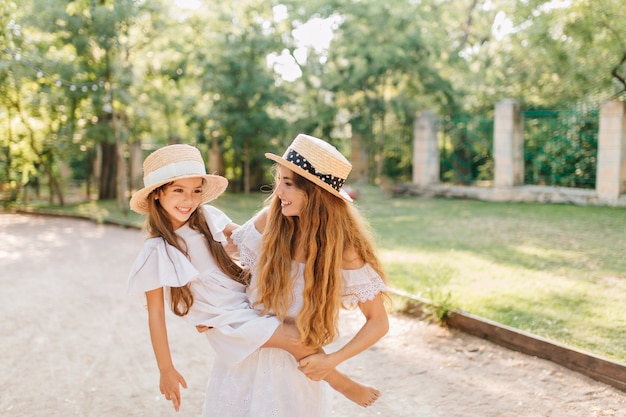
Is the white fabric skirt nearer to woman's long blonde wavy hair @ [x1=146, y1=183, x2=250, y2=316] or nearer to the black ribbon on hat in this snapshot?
woman's long blonde wavy hair @ [x1=146, y1=183, x2=250, y2=316]

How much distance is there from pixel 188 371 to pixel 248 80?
13658mm

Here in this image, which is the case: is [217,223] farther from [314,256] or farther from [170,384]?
[170,384]

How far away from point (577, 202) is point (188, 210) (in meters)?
11.7

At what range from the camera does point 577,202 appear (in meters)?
12.8

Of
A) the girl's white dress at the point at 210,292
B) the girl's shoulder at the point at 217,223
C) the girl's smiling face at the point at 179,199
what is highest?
the girl's smiling face at the point at 179,199

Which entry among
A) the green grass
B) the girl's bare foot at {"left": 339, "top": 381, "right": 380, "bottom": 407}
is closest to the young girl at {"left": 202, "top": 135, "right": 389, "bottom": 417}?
the girl's bare foot at {"left": 339, "top": 381, "right": 380, "bottom": 407}

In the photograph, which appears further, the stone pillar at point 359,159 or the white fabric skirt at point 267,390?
the stone pillar at point 359,159

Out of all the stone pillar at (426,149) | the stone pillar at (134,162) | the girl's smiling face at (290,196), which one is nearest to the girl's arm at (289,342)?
the girl's smiling face at (290,196)

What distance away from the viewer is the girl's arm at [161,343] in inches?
102

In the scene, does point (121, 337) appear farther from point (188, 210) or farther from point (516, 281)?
point (516, 281)

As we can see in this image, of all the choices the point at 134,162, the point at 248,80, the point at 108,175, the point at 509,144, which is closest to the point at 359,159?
the point at 248,80

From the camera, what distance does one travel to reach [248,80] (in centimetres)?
1758

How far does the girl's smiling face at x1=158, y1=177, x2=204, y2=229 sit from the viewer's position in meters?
2.79

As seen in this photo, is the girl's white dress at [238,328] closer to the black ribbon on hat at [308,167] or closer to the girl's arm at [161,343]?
the girl's arm at [161,343]
